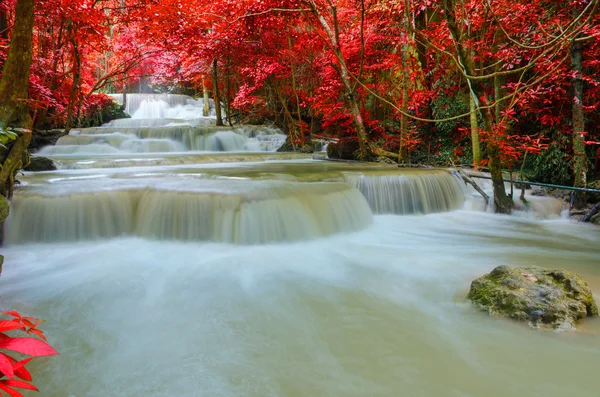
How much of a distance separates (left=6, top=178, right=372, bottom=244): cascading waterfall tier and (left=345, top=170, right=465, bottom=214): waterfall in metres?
1.68

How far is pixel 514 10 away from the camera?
659cm

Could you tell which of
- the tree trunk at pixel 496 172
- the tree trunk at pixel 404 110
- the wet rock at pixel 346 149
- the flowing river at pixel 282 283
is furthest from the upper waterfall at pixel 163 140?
the tree trunk at pixel 496 172

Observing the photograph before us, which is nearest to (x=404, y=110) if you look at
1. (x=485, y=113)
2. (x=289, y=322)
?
(x=485, y=113)

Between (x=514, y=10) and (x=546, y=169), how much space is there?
308 cm

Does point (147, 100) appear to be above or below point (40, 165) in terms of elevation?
above

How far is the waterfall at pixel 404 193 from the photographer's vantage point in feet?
21.4

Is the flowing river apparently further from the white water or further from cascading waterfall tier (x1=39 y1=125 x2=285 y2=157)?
cascading waterfall tier (x1=39 y1=125 x2=285 y2=157)

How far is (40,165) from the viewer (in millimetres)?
7117

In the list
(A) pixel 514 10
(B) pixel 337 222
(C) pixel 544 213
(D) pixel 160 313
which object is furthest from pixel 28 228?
(A) pixel 514 10

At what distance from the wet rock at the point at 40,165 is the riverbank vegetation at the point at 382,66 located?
1.16 meters

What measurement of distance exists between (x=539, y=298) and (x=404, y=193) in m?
4.15

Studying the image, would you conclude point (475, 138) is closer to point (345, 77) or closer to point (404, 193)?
point (404, 193)

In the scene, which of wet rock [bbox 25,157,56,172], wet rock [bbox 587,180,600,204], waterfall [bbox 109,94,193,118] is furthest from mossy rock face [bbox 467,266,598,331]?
waterfall [bbox 109,94,193,118]

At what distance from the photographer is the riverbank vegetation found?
5777mm
